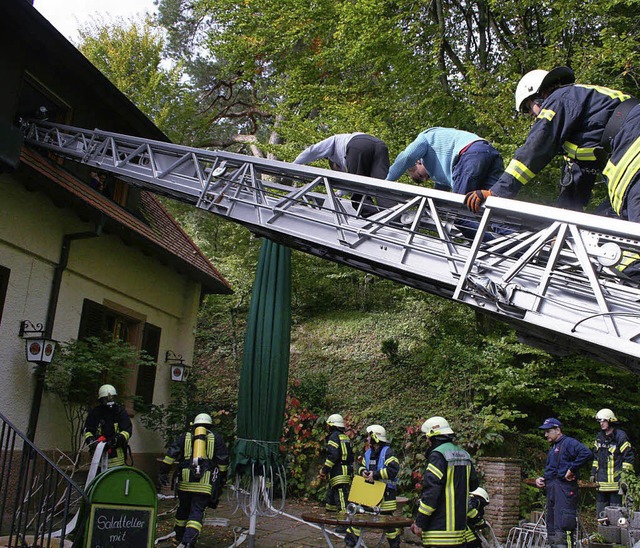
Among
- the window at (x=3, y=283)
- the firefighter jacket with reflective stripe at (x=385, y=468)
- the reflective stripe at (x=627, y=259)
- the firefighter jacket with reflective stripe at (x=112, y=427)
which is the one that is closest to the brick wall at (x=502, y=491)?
the firefighter jacket with reflective stripe at (x=385, y=468)

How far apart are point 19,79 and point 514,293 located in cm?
753

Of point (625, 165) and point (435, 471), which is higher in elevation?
point (625, 165)

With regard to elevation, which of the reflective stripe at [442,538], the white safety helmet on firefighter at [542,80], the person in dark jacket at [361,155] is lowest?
the reflective stripe at [442,538]

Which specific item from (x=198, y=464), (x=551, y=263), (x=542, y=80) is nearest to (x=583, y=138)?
(x=542, y=80)

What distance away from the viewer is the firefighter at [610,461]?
9023mm

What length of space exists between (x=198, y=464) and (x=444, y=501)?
9.83 feet

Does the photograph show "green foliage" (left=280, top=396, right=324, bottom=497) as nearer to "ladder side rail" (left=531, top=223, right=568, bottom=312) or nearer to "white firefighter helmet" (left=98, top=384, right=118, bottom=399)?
"white firefighter helmet" (left=98, top=384, right=118, bottom=399)

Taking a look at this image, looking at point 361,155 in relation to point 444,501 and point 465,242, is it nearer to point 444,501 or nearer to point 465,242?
point 465,242

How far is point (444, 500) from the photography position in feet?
18.6

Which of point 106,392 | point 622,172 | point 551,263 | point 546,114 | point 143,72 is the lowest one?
point 106,392

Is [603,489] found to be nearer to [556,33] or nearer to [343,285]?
[556,33]

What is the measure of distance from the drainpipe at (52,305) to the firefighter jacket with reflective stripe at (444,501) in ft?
17.8

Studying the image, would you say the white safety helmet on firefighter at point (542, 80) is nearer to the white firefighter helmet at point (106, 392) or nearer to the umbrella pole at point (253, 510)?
the umbrella pole at point (253, 510)

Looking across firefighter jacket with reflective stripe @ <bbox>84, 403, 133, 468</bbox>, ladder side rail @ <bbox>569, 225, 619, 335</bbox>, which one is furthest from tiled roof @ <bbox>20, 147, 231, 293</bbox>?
ladder side rail @ <bbox>569, 225, 619, 335</bbox>
